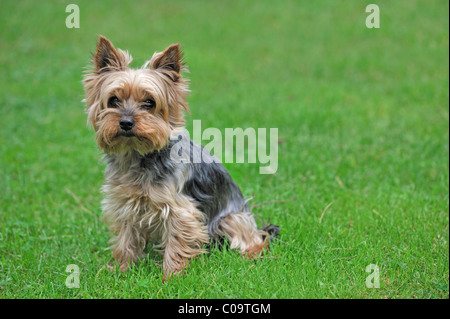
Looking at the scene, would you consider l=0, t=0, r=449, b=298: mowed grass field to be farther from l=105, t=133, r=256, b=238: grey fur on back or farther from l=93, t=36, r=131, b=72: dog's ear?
l=105, t=133, r=256, b=238: grey fur on back

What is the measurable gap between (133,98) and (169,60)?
47 cm

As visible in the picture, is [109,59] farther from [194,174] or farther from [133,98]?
[194,174]

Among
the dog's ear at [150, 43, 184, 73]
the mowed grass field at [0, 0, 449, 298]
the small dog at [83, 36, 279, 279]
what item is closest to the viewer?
the small dog at [83, 36, 279, 279]

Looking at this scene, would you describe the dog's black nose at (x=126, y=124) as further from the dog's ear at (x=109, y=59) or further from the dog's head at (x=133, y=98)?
the dog's ear at (x=109, y=59)

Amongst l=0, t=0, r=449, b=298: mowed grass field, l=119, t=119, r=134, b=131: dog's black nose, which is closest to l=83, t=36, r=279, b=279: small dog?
l=119, t=119, r=134, b=131: dog's black nose

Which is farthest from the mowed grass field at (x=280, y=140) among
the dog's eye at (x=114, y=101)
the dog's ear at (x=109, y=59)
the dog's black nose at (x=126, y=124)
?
the dog's black nose at (x=126, y=124)

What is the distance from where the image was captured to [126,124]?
158 inches

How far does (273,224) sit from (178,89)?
2.02m

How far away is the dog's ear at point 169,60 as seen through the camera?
422cm

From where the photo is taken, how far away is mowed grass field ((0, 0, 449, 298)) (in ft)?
14.8

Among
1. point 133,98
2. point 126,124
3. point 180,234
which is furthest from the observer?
point 180,234

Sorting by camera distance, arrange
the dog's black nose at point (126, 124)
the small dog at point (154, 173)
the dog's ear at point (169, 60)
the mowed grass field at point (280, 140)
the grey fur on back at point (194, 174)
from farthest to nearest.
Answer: the mowed grass field at point (280, 140), the grey fur on back at point (194, 174), the dog's ear at point (169, 60), the small dog at point (154, 173), the dog's black nose at point (126, 124)

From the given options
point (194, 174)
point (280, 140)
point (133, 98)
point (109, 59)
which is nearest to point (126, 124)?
point (133, 98)
